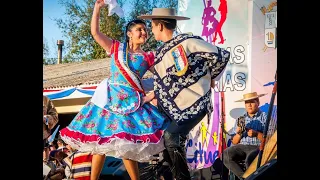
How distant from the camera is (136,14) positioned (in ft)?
34.9

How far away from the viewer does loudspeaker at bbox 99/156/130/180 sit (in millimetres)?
10547

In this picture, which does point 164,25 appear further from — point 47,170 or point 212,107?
point 47,170

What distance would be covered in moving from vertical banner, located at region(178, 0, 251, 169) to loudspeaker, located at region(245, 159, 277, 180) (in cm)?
35

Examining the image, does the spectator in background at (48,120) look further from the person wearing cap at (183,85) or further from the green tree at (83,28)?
the person wearing cap at (183,85)

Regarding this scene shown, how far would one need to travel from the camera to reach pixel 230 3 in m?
10.6

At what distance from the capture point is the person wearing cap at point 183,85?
34.5 feet

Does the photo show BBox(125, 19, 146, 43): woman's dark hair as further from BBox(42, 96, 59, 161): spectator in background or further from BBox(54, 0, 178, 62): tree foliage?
BBox(42, 96, 59, 161): spectator in background

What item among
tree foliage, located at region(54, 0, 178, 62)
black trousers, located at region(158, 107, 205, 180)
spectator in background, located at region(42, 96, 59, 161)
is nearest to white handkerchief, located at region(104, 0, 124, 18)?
tree foliage, located at region(54, 0, 178, 62)

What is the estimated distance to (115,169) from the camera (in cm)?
1055

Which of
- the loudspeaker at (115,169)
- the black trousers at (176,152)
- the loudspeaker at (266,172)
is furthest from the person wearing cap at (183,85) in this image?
the loudspeaker at (266,172)
